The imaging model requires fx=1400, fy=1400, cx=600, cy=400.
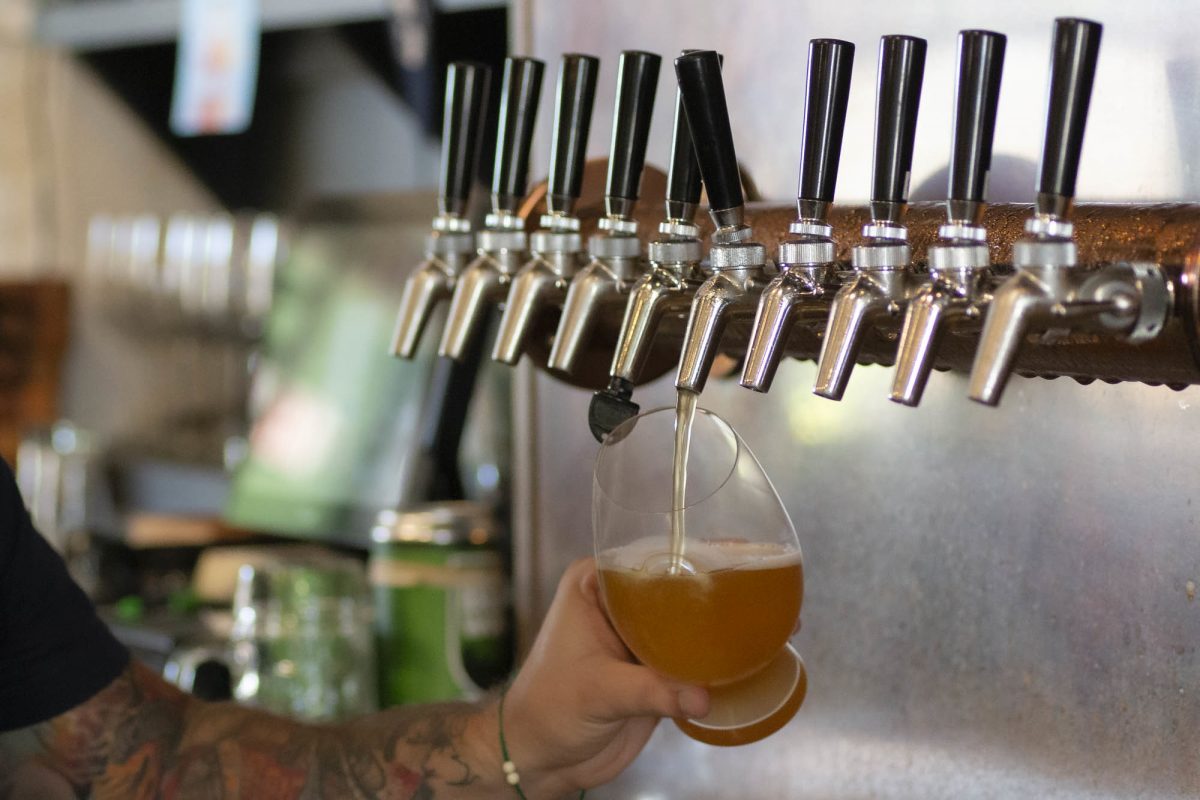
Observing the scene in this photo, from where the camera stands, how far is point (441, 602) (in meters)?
1.60

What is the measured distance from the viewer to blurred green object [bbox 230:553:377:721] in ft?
5.53

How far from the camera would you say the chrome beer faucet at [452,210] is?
3.19 feet

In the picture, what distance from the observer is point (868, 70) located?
1.09 m

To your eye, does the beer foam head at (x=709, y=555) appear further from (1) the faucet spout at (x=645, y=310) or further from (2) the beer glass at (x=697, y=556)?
(1) the faucet spout at (x=645, y=310)

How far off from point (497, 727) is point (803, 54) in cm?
60

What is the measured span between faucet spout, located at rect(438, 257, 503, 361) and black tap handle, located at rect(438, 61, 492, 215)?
0.20ft

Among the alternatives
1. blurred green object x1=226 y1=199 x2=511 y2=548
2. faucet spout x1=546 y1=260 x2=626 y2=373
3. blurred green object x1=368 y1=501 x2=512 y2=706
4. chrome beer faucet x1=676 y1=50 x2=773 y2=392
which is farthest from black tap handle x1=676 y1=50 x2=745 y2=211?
blurred green object x1=226 y1=199 x2=511 y2=548

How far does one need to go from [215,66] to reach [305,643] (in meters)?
1.33

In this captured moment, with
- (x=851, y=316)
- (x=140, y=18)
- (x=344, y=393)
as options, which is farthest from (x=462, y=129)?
(x=140, y=18)

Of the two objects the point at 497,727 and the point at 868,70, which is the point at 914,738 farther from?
the point at 868,70

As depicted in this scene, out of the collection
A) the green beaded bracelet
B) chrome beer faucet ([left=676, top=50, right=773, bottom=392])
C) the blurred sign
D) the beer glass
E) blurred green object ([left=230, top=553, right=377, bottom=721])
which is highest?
the blurred sign

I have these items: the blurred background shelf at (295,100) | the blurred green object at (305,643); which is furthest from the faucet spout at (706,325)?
the blurred background shelf at (295,100)

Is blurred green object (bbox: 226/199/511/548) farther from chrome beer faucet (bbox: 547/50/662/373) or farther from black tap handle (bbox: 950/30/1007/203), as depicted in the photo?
black tap handle (bbox: 950/30/1007/203)

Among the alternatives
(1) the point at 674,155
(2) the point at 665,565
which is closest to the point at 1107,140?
(1) the point at 674,155
